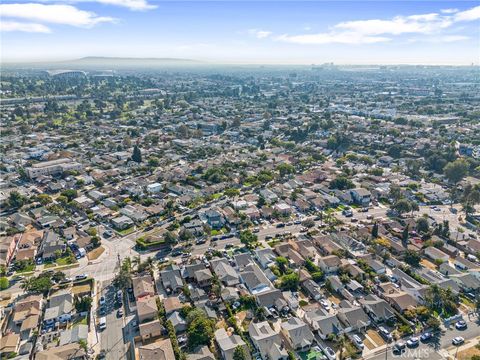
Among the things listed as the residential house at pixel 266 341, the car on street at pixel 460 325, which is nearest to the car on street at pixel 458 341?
the car on street at pixel 460 325

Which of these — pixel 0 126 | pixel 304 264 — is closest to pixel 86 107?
pixel 0 126

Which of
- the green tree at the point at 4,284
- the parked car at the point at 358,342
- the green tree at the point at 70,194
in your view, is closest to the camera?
the parked car at the point at 358,342

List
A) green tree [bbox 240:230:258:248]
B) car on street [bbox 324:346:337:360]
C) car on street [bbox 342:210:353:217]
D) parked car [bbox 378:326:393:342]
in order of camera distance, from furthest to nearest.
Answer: car on street [bbox 342:210:353:217], green tree [bbox 240:230:258:248], parked car [bbox 378:326:393:342], car on street [bbox 324:346:337:360]

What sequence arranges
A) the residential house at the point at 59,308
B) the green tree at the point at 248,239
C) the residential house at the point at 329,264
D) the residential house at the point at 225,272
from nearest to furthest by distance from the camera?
the residential house at the point at 59,308 < the residential house at the point at 225,272 < the residential house at the point at 329,264 < the green tree at the point at 248,239

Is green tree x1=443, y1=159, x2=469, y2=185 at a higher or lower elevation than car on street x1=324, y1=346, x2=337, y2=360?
higher

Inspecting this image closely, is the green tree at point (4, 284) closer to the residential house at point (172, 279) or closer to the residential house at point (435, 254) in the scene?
the residential house at point (172, 279)

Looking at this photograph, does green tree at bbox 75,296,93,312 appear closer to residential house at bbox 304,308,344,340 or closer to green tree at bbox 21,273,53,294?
green tree at bbox 21,273,53,294

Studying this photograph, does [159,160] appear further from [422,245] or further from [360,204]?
[422,245]

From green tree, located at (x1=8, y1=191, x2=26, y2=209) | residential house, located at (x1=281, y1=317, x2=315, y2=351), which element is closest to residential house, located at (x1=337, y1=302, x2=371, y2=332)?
residential house, located at (x1=281, y1=317, x2=315, y2=351)

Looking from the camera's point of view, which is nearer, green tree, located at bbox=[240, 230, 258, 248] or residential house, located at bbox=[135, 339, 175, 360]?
residential house, located at bbox=[135, 339, 175, 360]

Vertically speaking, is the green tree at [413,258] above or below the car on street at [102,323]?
above

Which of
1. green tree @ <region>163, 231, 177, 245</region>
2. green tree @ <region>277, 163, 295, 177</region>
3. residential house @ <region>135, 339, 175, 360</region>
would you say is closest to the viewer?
residential house @ <region>135, 339, 175, 360</region>
